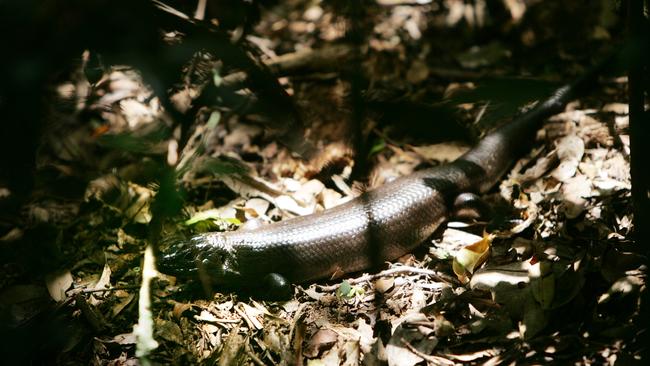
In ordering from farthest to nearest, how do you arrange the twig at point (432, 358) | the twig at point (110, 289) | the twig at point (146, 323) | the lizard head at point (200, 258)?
the lizard head at point (200, 258)
the twig at point (110, 289)
the twig at point (432, 358)
the twig at point (146, 323)

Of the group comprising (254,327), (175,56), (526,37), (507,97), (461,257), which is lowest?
(254,327)

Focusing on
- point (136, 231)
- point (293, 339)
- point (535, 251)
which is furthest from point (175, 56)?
point (136, 231)

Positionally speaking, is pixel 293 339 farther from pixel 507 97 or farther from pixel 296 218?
pixel 507 97

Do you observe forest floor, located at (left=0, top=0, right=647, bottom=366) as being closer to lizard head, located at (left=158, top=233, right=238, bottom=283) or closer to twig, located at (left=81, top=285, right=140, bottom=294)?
twig, located at (left=81, top=285, right=140, bottom=294)

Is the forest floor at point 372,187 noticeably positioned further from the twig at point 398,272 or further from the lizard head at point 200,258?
the lizard head at point 200,258

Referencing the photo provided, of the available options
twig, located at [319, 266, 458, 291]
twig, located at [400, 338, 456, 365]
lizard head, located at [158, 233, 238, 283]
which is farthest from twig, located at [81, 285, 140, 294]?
twig, located at [400, 338, 456, 365]

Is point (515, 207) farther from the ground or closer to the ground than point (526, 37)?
closer to the ground

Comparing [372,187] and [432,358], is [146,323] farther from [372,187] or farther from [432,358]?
[372,187]

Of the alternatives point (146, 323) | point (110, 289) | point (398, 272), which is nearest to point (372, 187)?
point (398, 272)

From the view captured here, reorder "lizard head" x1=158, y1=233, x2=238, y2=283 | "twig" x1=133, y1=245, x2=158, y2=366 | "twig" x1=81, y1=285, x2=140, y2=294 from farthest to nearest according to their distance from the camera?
"lizard head" x1=158, y1=233, x2=238, y2=283
"twig" x1=81, y1=285, x2=140, y2=294
"twig" x1=133, y1=245, x2=158, y2=366

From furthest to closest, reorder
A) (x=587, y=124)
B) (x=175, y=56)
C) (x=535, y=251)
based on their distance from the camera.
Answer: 1. (x=587, y=124)
2. (x=535, y=251)
3. (x=175, y=56)

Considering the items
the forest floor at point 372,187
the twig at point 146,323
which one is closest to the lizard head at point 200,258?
the forest floor at point 372,187
